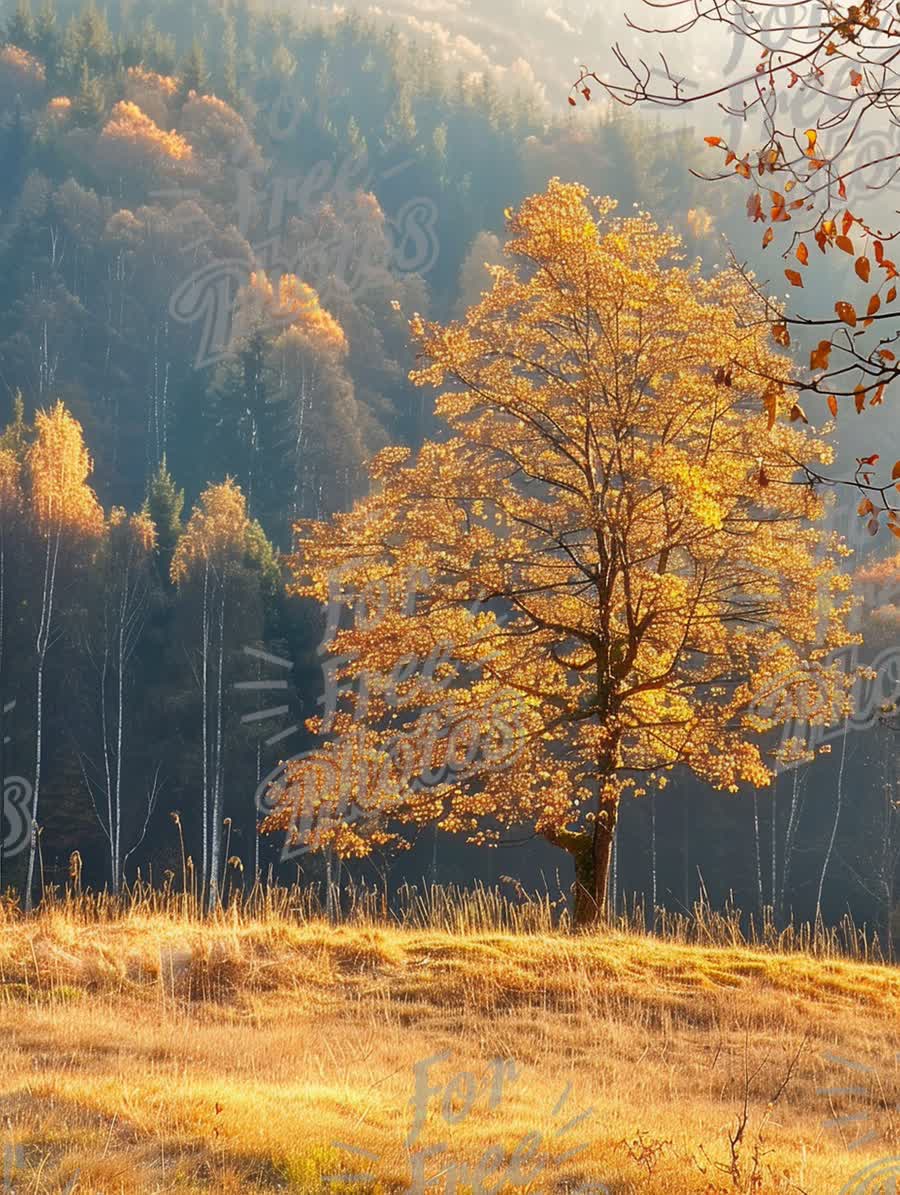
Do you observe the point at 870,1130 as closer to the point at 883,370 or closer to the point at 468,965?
the point at 468,965

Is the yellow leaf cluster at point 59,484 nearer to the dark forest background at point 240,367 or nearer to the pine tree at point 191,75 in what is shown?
the dark forest background at point 240,367

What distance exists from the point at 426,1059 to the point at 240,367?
180ft

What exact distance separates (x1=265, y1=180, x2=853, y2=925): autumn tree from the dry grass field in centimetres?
153

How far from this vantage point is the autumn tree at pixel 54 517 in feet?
106

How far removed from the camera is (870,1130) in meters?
5.88

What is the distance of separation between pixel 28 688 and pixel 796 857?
22.4 m

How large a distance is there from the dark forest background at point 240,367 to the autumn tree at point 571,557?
151 centimetres

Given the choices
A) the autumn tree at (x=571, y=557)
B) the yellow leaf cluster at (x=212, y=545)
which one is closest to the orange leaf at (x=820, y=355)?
the autumn tree at (x=571, y=557)

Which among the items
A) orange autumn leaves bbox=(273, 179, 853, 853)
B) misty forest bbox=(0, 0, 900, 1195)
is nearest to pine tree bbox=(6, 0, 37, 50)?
misty forest bbox=(0, 0, 900, 1195)

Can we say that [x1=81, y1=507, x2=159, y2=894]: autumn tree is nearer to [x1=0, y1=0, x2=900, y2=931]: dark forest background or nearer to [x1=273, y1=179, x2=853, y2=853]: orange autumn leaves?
[x1=0, y1=0, x2=900, y2=931]: dark forest background

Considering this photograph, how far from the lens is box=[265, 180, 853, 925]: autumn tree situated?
421 inches

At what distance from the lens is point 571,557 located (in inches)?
466

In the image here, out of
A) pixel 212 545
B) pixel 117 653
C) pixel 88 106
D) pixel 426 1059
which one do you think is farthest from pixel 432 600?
pixel 88 106

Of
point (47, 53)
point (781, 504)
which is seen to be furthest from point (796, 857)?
point (47, 53)
